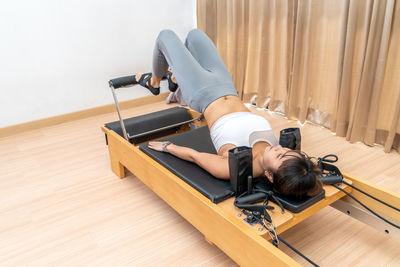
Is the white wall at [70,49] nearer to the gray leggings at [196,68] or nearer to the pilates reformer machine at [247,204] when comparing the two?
the gray leggings at [196,68]

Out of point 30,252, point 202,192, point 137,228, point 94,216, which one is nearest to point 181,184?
point 202,192

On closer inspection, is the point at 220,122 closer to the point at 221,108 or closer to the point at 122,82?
the point at 221,108

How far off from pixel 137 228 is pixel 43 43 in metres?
2.20

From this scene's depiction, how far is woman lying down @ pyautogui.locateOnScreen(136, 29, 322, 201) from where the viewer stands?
128 cm

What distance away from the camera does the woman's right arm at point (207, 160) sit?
148cm

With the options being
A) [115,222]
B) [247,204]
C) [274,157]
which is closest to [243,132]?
[274,157]

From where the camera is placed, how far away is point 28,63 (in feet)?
9.80

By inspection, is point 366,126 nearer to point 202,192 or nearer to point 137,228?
point 202,192

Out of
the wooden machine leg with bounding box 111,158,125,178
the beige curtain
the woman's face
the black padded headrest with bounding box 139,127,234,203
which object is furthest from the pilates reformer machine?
the beige curtain

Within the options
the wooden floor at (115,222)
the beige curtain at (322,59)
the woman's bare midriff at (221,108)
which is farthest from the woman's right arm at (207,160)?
the beige curtain at (322,59)

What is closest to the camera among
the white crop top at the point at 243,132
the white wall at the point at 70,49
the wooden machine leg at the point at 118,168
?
the white crop top at the point at 243,132

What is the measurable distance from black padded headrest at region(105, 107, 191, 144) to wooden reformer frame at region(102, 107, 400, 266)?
67 cm

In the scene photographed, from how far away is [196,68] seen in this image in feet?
6.13

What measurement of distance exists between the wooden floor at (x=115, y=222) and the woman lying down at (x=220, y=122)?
0.36m
